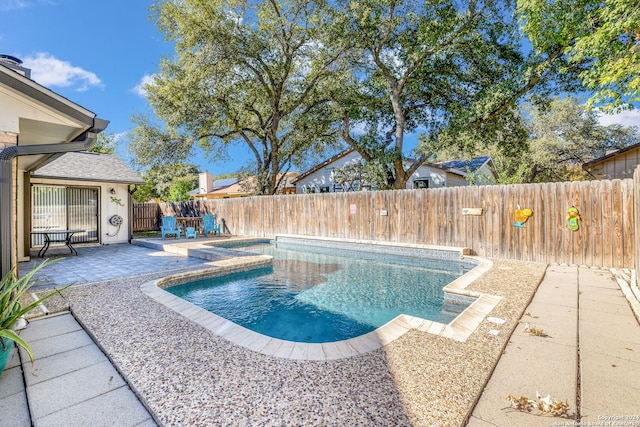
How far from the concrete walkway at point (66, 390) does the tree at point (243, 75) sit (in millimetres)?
12840

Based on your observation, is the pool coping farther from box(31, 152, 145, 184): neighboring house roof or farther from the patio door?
the patio door

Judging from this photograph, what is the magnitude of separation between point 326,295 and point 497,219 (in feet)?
16.2

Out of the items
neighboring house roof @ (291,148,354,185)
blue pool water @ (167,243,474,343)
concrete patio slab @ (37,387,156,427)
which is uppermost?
neighboring house roof @ (291,148,354,185)

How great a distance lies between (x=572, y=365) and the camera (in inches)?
94.6

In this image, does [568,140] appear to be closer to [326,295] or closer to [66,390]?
[326,295]

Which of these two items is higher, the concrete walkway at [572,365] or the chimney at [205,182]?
the chimney at [205,182]

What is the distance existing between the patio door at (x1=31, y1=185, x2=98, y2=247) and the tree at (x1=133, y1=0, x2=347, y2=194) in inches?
220

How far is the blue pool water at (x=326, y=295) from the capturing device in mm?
4258

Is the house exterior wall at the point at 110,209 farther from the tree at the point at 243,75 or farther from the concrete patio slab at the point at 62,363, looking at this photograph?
the concrete patio slab at the point at 62,363

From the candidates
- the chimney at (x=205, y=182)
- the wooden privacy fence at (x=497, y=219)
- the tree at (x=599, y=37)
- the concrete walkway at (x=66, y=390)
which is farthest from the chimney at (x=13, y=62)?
the chimney at (x=205, y=182)

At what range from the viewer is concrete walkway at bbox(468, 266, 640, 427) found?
1.85 metres

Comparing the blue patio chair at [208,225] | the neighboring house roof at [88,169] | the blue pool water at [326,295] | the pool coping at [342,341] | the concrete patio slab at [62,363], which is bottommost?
the blue pool water at [326,295]

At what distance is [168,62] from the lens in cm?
1510

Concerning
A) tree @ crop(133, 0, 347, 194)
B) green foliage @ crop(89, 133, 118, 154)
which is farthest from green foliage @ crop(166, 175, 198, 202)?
green foliage @ crop(89, 133, 118, 154)
